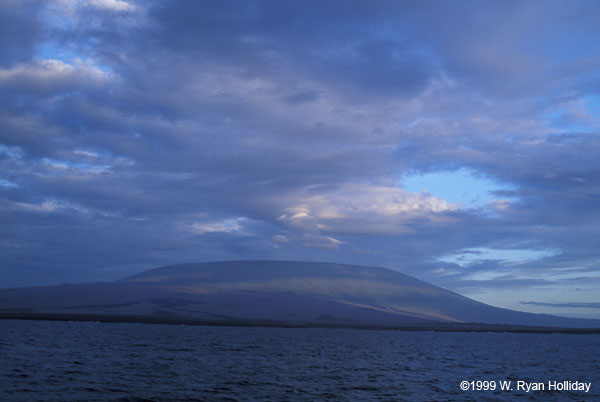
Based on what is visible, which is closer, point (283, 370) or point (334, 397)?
point (334, 397)

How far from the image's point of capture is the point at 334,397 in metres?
38.1

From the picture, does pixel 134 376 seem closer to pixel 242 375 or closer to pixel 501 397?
pixel 242 375

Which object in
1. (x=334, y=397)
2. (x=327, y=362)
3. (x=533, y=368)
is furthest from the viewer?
(x=533, y=368)

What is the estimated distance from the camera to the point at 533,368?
2758 inches

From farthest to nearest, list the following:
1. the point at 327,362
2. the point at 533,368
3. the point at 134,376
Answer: the point at 533,368
the point at 327,362
the point at 134,376

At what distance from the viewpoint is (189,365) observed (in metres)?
55.1

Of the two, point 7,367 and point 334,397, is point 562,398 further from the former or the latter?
point 7,367

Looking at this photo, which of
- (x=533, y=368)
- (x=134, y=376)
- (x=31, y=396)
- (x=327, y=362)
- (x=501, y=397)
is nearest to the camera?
(x=31, y=396)

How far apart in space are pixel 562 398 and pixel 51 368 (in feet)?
154

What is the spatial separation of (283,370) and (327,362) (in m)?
12.6

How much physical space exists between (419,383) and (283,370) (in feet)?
49.3

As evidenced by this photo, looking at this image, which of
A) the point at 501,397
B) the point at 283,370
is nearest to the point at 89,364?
the point at 283,370

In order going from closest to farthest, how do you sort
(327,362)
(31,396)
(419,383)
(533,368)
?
(31,396), (419,383), (327,362), (533,368)

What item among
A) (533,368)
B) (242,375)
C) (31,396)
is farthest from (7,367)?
(533,368)
